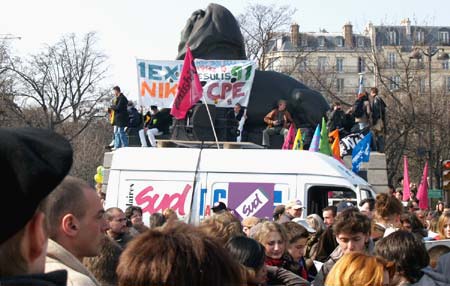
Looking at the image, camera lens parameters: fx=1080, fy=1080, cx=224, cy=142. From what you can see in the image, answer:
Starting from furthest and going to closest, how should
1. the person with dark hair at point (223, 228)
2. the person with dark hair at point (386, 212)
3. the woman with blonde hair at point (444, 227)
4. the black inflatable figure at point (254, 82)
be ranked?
the black inflatable figure at point (254, 82) → the woman with blonde hair at point (444, 227) → the person with dark hair at point (386, 212) → the person with dark hair at point (223, 228)

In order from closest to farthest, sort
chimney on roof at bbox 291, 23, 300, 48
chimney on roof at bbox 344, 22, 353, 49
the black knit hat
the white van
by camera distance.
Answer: the black knit hat
the white van
chimney on roof at bbox 291, 23, 300, 48
chimney on roof at bbox 344, 22, 353, 49

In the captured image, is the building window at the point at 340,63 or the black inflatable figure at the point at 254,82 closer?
the black inflatable figure at the point at 254,82

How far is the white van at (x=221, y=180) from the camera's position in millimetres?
14750

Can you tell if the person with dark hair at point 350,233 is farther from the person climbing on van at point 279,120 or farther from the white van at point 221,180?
the person climbing on van at point 279,120

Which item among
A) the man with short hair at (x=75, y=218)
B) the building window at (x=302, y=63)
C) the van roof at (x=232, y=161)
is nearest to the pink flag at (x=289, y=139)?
the van roof at (x=232, y=161)

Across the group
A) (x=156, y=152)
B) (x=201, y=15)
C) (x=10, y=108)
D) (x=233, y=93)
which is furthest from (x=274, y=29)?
(x=156, y=152)

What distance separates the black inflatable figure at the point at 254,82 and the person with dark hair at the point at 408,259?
19.9 m

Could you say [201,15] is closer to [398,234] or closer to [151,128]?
[151,128]

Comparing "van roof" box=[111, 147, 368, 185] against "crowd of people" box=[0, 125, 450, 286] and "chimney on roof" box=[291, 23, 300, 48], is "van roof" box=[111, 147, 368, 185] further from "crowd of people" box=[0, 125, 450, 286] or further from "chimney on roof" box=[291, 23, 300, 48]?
"chimney on roof" box=[291, 23, 300, 48]

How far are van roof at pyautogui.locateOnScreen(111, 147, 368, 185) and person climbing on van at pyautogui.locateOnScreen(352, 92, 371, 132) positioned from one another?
12.7 m

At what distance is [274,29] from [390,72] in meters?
19.4

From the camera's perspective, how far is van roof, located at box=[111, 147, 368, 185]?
14.8 m

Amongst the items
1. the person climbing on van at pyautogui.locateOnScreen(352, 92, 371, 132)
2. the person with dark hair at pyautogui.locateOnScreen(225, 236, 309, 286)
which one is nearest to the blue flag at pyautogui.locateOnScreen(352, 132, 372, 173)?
the person climbing on van at pyautogui.locateOnScreen(352, 92, 371, 132)

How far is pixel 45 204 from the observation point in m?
2.59
